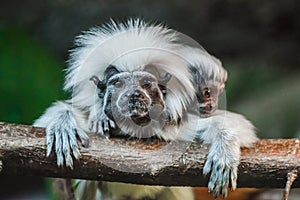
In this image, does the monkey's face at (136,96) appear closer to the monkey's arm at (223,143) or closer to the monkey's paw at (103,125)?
the monkey's paw at (103,125)

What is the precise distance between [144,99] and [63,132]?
189 mm

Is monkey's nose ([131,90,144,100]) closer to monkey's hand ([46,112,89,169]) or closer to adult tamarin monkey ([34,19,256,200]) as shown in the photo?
adult tamarin monkey ([34,19,256,200])

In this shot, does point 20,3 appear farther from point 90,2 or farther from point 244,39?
point 244,39

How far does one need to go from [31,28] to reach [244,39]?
0.79 metres

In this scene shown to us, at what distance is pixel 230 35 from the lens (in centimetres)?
268

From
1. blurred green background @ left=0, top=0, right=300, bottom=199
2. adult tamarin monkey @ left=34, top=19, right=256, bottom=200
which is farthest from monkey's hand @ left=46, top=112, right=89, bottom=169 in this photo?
blurred green background @ left=0, top=0, right=300, bottom=199

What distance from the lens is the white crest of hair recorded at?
1.44m

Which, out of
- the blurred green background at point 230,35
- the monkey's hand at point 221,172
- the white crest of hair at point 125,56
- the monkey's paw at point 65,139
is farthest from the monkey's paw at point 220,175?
the blurred green background at point 230,35

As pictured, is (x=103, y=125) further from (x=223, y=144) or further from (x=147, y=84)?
(x=223, y=144)

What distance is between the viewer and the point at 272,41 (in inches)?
105

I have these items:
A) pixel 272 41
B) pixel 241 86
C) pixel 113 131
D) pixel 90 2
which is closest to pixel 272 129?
pixel 241 86

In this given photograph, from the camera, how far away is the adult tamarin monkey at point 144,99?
4.48 ft

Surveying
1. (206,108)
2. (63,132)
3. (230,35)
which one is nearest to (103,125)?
(63,132)

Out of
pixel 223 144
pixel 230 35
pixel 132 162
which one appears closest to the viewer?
pixel 132 162
